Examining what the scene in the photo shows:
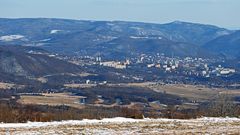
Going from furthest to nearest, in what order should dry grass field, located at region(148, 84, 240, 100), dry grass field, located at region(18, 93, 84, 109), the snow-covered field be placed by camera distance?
1. dry grass field, located at region(148, 84, 240, 100)
2. dry grass field, located at region(18, 93, 84, 109)
3. the snow-covered field

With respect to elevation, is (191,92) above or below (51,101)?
below

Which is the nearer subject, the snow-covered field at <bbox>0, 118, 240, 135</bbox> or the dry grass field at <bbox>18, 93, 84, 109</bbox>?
the snow-covered field at <bbox>0, 118, 240, 135</bbox>

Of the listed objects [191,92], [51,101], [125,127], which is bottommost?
[191,92]

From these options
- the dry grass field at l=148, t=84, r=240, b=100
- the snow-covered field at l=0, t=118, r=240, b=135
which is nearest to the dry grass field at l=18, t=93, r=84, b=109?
the dry grass field at l=148, t=84, r=240, b=100

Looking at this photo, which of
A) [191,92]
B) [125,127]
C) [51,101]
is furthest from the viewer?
[191,92]

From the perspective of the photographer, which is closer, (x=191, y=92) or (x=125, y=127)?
(x=125, y=127)

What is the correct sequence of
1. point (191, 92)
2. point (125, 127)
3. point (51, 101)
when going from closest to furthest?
point (125, 127)
point (51, 101)
point (191, 92)

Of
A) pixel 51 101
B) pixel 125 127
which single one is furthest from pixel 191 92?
pixel 125 127

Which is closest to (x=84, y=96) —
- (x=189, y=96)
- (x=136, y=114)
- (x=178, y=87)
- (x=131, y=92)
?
(x=131, y=92)

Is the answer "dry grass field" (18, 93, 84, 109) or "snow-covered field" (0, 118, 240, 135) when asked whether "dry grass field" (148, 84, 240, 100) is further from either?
"snow-covered field" (0, 118, 240, 135)

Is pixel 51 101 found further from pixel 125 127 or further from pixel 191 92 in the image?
pixel 125 127
